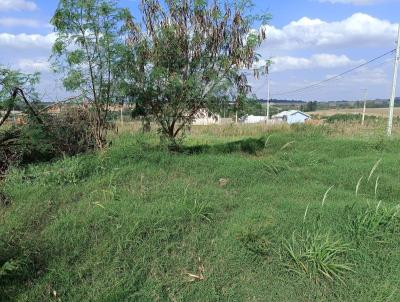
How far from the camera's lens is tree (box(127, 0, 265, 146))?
7.84 m

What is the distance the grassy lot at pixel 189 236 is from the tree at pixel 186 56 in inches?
83.2

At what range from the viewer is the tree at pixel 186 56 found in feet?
25.7

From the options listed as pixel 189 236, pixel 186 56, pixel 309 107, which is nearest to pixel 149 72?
pixel 186 56

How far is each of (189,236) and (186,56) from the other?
15.3 feet

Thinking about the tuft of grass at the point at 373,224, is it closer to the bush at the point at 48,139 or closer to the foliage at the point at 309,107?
the bush at the point at 48,139

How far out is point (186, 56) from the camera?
7984 mm

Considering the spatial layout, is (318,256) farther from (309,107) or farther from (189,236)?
(309,107)

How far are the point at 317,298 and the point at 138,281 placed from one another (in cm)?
146

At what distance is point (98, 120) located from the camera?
7.55 metres

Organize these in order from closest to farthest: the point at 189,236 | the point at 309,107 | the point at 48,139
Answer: the point at 189,236
the point at 48,139
the point at 309,107

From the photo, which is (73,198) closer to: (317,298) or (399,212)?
(317,298)

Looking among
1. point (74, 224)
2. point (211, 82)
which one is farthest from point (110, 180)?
point (211, 82)

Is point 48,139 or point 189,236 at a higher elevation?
point 48,139

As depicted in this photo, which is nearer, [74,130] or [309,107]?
[74,130]
